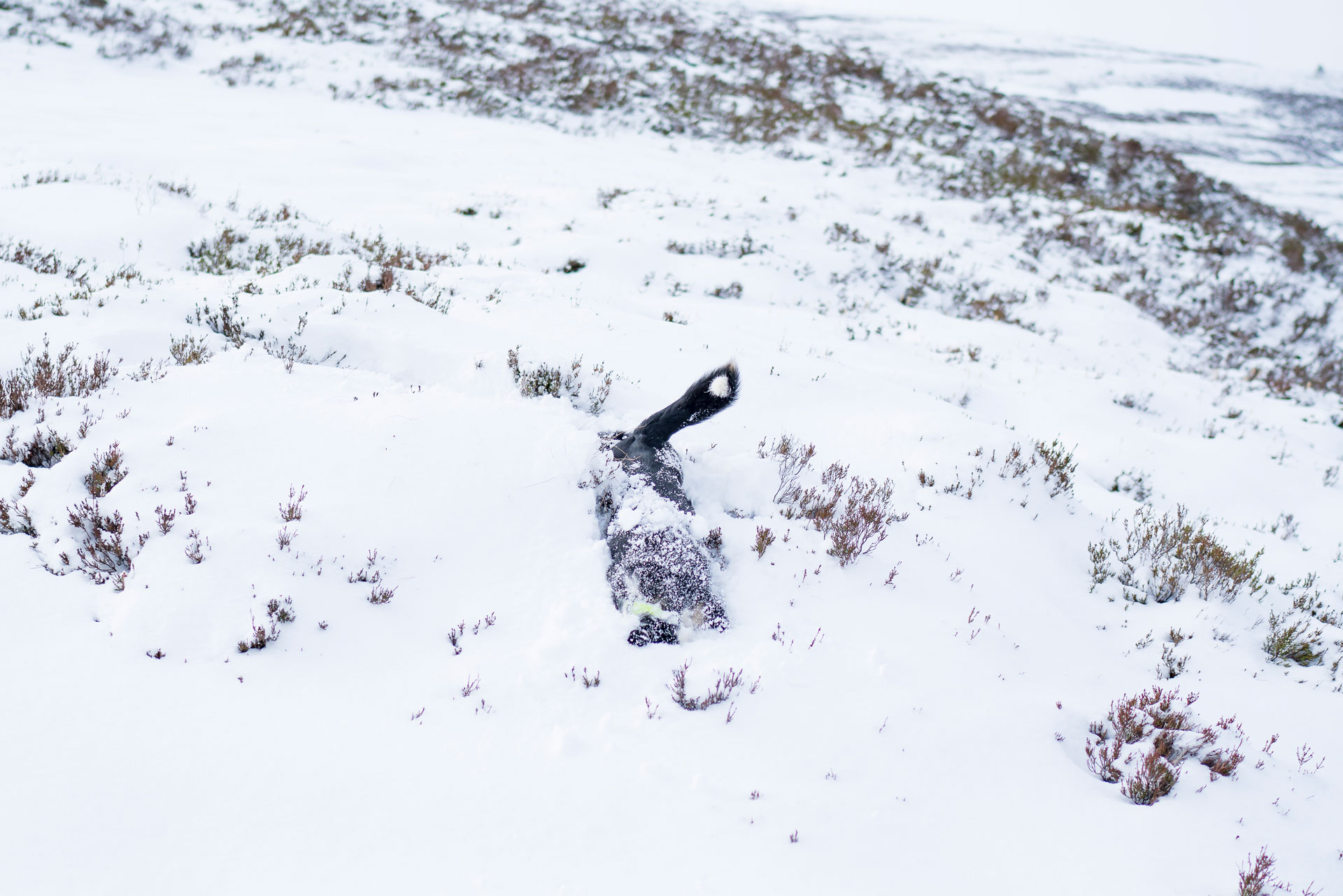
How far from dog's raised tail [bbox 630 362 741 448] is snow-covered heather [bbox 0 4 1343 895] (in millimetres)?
447

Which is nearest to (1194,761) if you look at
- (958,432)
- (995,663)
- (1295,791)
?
(1295,791)

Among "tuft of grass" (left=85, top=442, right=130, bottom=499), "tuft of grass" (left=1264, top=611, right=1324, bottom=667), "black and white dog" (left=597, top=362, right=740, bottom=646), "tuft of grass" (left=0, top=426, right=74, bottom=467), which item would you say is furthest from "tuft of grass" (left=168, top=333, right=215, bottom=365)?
"tuft of grass" (left=1264, top=611, right=1324, bottom=667)

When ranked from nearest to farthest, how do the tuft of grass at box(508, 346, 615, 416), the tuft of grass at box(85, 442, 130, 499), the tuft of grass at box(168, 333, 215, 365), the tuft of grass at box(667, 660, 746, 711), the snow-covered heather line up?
the snow-covered heather < the tuft of grass at box(667, 660, 746, 711) < the tuft of grass at box(85, 442, 130, 499) < the tuft of grass at box(168, 333, 215, 365) < the tuft of grass at box(508, 346, 615, 416)

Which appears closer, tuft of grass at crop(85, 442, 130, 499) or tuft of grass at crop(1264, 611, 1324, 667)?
tuft of grass at crop(85, 442, 130, 499)

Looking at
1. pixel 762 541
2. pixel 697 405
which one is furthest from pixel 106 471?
pixel 762 541

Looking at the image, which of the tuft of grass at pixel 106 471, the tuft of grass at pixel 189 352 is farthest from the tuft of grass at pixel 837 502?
the tuft of grass at pixel 189 352

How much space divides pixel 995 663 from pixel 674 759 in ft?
6.72

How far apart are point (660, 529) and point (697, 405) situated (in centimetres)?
83

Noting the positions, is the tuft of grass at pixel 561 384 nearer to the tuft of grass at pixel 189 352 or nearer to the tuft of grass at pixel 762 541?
the tuft of grass at pixel 762 541

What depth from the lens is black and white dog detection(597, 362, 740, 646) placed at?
3680 millimetres

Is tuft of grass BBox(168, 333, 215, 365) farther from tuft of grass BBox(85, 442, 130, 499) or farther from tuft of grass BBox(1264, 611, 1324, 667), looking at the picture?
tuft of grass BBox(1264, 611, 1324, 667)

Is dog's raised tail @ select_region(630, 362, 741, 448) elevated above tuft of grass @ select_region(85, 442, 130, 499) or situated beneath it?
elevated above

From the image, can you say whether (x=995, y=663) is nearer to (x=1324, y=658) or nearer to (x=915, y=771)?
(x=915, y=771)

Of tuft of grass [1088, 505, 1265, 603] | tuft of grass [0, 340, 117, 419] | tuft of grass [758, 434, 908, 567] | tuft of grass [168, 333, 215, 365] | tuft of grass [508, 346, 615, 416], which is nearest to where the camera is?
tuft of grass [0, 340, 117, 419]
